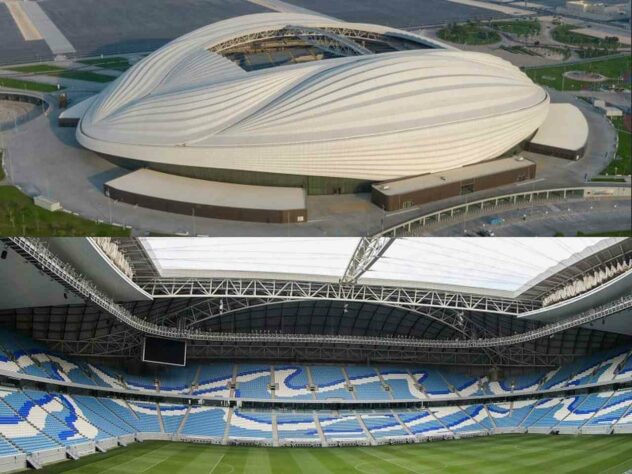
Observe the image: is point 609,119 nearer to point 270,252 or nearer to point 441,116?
point 441,116

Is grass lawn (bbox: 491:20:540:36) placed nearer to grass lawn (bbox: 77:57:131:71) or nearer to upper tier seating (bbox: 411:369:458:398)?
grass lawn (bbox: 77:57:131:71)

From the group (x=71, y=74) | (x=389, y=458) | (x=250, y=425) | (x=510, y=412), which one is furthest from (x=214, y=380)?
(x=71, y=74)

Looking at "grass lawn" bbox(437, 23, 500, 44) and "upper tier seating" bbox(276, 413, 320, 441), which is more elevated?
"grass lawn" bbox(437, 23, 500, 44)

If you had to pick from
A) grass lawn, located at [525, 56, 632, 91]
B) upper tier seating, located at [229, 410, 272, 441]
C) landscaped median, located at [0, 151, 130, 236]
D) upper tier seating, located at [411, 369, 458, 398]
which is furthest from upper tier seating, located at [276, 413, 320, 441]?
grass lawn, located at [525, 56, 632, 91]

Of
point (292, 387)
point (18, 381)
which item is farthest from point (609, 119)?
point (18, 381)

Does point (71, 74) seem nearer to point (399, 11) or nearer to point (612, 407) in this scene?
point (399, 11)
